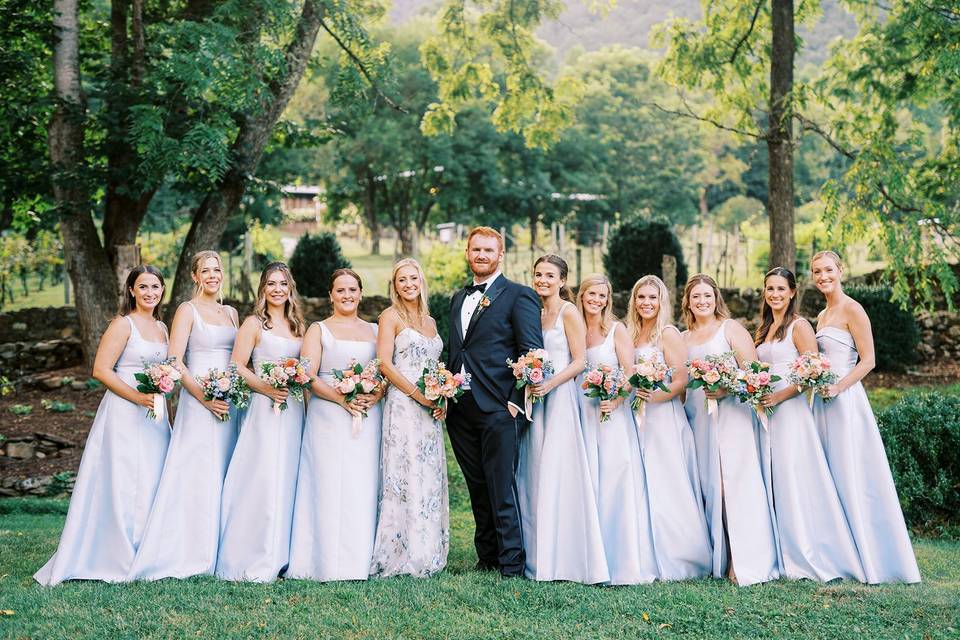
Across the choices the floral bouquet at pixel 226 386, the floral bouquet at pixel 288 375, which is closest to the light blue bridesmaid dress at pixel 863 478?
the floral bouquet at pixel 288 375

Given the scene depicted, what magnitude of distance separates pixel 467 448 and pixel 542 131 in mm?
11498

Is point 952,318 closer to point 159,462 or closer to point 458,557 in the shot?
point 458,557

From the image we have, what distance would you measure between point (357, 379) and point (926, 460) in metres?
5.89

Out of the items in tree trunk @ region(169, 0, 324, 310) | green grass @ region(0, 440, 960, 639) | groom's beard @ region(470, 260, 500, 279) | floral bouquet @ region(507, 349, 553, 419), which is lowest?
green grass @ region(0, 440, 960, 639)

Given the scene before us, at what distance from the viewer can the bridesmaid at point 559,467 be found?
20.0ft

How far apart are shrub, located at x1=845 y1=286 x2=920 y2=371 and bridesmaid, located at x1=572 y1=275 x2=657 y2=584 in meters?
10.2

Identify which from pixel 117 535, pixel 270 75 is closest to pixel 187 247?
pixel 270 75

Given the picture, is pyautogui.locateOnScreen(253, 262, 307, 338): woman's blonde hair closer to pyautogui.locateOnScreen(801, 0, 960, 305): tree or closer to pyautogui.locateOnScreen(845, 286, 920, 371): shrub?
pyautogui.locateOnScreen(801, 0, 960, 305): tree

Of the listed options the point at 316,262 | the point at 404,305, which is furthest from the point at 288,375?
the point at 316,262

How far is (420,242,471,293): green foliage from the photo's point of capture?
20.7 metres

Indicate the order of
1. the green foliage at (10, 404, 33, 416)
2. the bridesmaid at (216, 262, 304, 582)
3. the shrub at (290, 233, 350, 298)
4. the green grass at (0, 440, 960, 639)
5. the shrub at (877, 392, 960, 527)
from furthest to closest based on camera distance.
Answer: the shrub at (290, 233, 350, 298), the green foliage at (10, 404, 33, 416), the shrub at (877, 392, 960, 527), the bridesmaid at (216, 262, 304, 582), the green grass at (0, 440, 960, 639)

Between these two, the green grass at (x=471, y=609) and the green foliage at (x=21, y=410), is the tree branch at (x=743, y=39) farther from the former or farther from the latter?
the green foliage at (x=21, y=410)

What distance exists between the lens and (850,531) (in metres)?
6.33

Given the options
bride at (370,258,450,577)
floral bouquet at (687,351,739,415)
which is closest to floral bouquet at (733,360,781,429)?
floral bouquet at (687,351,739,415)
